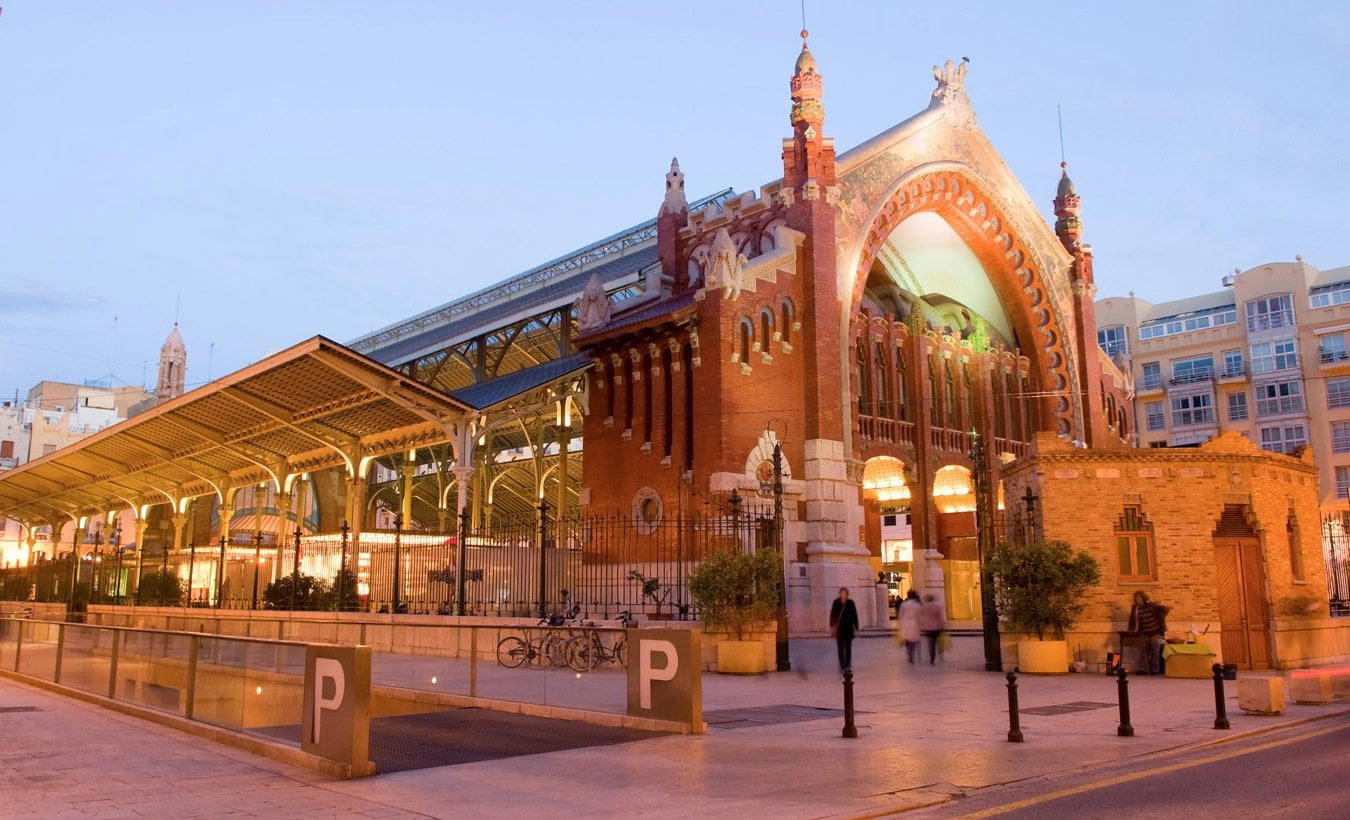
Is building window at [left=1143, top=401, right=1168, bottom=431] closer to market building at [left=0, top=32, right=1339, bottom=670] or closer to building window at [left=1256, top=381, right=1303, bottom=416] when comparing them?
building window at [left=1256, top=381, right=1303, bottom=416]

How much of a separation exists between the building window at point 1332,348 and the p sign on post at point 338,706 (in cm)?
6962

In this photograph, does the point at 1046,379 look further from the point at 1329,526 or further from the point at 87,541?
the point at 87,541

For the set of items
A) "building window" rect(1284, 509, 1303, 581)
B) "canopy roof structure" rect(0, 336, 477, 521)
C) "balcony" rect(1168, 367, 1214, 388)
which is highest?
"balcony" rect(1168, 367, 1214, 388)

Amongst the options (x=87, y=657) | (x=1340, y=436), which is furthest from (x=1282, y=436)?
(x=87, y=657)

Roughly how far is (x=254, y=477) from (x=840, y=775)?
40.5 meters

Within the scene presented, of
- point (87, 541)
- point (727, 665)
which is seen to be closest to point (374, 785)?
point (727, 665)

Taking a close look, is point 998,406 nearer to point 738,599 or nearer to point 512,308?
point 512,308

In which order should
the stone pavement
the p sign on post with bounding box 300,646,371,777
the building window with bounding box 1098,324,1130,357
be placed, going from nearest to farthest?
the stone pavement → the p sign on post with bounding box 300,646,371,777 → the building window with bounding box 1098,324,1130,357

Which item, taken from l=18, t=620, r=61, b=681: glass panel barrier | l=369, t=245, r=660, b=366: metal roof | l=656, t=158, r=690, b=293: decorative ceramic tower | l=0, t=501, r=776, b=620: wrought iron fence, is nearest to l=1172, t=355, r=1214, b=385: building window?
l=369, t=245, r=660, b=366: metal roof

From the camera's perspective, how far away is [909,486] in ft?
137

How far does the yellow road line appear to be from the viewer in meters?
8.63

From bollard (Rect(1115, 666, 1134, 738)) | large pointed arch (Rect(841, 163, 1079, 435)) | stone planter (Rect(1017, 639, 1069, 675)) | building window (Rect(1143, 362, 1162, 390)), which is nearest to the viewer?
bollard (Rect(1115, 666, 1134, 738))

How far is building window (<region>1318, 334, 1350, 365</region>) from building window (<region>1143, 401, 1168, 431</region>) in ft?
35.2

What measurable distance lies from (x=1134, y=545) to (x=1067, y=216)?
34.2 meters
